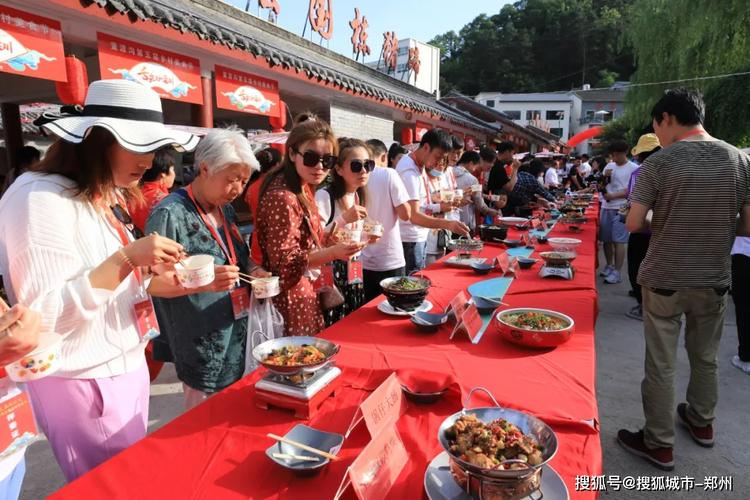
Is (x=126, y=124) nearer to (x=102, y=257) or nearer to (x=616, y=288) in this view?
(x=102, y=257)

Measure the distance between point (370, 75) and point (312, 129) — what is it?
10.8 metres

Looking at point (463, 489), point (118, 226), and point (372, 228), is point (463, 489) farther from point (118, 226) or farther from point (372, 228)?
point (372, 228)

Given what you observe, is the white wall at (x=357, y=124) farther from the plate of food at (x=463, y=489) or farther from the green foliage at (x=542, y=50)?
the green foliage at (x=542, y=50)

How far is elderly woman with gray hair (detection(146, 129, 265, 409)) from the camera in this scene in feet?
5.61

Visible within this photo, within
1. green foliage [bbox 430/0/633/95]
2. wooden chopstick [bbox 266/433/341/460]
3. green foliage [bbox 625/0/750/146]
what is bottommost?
wooden chopstick [bbox 266/433/341/460]

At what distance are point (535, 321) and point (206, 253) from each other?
149 centimetres

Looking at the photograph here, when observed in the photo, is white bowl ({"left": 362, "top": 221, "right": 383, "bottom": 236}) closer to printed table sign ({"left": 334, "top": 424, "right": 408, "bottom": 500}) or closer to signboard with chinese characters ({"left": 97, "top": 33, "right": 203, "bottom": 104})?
printed table sign ({"left": 334, "top": 424, "right": 408, "bottom": 500})

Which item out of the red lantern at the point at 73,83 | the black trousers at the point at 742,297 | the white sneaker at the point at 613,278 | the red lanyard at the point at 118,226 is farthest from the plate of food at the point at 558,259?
the red lantern at the point at 73,83

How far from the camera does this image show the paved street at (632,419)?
2.32m

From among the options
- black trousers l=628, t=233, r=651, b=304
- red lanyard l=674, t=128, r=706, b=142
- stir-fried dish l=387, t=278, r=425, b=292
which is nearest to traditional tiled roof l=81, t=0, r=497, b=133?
stir-fried dish l=387, t=278, r=425, b=292

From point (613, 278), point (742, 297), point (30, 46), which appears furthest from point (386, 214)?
point (613, 278)

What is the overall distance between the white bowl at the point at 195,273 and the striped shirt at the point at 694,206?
7.46ft

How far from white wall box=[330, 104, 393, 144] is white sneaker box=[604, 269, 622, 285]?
4589 mm

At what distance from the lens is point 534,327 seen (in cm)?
193
